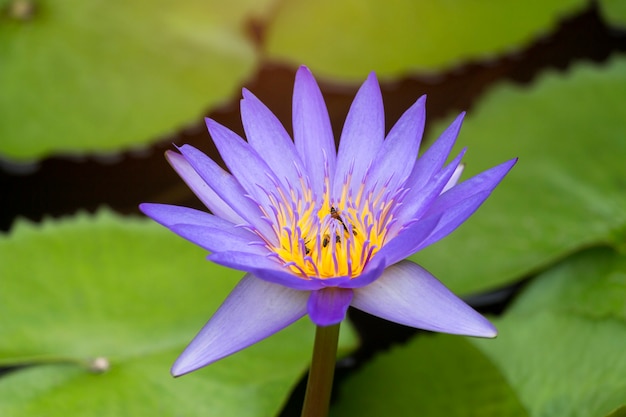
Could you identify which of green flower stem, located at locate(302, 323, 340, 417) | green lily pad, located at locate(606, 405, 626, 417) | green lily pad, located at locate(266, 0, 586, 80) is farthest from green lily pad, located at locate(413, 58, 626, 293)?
→ green flower stem, located at locate(302, 323, 340, 417)

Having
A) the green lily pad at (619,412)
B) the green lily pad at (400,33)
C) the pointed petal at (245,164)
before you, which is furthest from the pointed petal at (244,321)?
the green lily pad at (400,33)

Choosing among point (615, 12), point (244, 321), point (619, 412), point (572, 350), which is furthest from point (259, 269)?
point (615, 12)

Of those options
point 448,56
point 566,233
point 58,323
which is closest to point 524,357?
point 566,233

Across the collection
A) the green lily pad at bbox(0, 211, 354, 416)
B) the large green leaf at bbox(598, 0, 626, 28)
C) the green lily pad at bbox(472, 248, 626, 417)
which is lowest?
the green lily pad at bbox(0, 211, 354, 416)

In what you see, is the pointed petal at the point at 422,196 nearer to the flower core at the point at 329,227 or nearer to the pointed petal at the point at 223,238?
the flower core at the point at 329,227

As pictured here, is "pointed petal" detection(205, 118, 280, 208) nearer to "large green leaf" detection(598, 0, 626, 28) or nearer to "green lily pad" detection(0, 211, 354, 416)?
"green lily pad" detection(0, 211, 354, 416)

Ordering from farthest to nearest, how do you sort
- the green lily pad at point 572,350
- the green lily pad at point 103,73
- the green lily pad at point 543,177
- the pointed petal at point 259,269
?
the green lily pad at point 103,73 → the green lily pad at point 543,177 → the green lily pad at point 572,350 → the pointed petal at point 259,269
